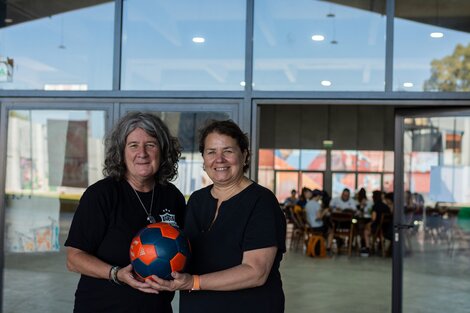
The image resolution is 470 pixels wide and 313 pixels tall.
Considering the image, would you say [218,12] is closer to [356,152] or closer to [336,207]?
[336,207]

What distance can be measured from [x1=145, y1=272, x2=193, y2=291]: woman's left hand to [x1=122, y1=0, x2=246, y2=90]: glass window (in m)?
2.74

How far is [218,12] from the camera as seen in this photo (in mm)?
4840

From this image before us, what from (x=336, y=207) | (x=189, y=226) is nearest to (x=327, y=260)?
(x=336, y=207)

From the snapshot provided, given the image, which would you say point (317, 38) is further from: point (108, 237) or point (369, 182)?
point (369, 182)

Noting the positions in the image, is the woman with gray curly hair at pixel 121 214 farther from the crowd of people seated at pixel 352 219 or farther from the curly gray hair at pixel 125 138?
the crowd of people seated at pixel 352 219

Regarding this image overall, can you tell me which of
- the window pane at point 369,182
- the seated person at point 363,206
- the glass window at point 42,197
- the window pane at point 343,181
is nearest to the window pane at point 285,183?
the window pane at point 343,181

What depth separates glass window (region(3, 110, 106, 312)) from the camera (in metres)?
5.05

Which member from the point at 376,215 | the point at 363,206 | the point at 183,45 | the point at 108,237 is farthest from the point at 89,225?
the point at 363,206

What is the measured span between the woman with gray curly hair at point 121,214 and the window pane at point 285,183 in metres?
16.2

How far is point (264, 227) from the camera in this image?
87.0 inches

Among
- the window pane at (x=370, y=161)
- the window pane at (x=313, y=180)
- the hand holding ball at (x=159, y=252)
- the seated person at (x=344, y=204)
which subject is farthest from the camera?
the window pane at (x=313, y=180)

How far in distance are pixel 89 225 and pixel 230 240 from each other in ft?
1.89

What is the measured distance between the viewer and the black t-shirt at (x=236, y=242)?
2.22m

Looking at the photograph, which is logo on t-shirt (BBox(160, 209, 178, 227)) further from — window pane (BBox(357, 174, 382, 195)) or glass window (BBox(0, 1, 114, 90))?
window pane (BBox(357, 174, 382, 195))
